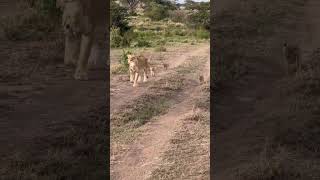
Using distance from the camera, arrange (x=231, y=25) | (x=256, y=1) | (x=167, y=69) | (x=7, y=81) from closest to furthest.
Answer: (x=7, y=81)
(x=167, y=69)
(x=231, y=25)
(x=256, y=1)

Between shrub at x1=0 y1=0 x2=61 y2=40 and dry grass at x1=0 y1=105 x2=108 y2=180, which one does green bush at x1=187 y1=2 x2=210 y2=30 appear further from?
dry grass at x1=0 y1=105 x2=108 y2=180

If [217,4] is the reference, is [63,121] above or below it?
below

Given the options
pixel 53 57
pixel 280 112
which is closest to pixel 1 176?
pixel 280 112

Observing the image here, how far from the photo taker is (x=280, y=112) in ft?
22.8

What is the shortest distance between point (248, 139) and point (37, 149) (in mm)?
2175

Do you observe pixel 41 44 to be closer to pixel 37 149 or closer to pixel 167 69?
pixel 167 69

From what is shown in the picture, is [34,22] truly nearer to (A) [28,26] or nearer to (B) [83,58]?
(A) [28,26]

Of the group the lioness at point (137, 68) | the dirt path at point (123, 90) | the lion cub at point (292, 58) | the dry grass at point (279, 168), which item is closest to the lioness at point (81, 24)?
the dirt path at point (123, 90)

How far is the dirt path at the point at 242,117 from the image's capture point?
541 cm

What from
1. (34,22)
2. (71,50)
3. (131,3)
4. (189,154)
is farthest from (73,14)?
(131,3)

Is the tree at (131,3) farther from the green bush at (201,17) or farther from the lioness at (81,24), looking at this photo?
the lioness at (81,24)

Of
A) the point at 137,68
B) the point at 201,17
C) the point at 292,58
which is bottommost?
the point at 137,68

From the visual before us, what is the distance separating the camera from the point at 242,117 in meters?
7.11

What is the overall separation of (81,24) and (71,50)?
4.77 ft
